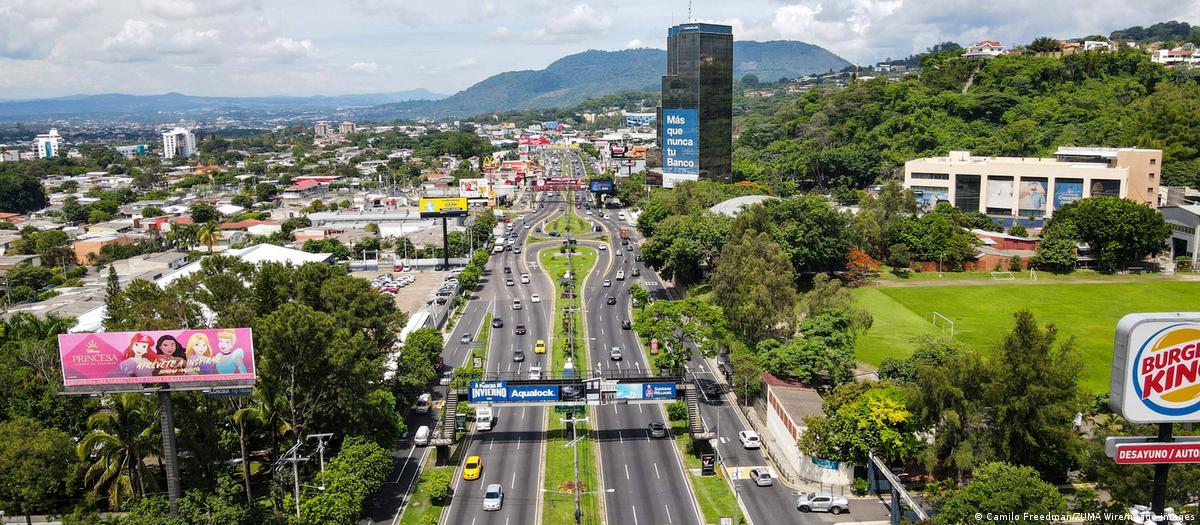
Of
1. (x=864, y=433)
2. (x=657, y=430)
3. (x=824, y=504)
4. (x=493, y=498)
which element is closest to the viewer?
(x=824, y=504)

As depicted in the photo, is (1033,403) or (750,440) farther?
(750,440)

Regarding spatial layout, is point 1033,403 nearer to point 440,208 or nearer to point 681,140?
point 440,208

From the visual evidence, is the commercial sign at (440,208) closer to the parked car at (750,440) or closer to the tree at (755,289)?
the tree at (755,289)

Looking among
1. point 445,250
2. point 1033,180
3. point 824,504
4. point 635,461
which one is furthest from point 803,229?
point 1033,180

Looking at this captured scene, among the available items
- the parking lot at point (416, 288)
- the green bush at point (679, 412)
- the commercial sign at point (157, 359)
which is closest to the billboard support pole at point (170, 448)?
the commercial sign at point (157, 359)

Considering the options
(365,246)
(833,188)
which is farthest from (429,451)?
(833,188)

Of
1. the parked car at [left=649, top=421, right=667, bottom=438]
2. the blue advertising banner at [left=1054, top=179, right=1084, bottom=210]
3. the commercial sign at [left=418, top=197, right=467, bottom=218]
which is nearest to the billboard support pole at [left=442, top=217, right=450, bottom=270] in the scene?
the commercial sign at [left=418, top=197, right=467, bottom=218]

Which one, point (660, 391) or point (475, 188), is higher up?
point (475, 188)
